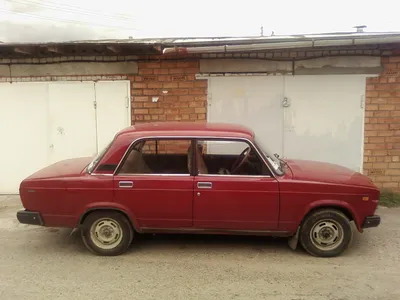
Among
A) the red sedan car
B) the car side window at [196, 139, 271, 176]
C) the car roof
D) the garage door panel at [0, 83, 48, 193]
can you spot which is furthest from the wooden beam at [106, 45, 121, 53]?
the car side window at [196, 139, 271, 176]

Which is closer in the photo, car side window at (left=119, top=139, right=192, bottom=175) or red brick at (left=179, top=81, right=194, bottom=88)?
car side window at (left=119, top=139, right=192, bottom=175)

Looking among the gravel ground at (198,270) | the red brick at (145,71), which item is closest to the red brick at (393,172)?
the gravel ground at (198,270)

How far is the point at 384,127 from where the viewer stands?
658cm

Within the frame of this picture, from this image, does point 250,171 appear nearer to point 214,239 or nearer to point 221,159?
point 221,159

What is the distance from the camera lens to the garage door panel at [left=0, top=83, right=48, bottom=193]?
7082 millimetres

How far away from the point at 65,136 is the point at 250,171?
13.8ft

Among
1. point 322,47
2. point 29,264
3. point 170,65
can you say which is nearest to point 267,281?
point 29,264

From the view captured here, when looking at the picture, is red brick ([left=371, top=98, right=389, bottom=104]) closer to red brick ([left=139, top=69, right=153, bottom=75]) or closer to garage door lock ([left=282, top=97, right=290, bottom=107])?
garage door lock ([left=282, top=97, right=290, bottom=107])

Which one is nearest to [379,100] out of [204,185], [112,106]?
[204,185]

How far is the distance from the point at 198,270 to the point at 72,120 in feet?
14.1

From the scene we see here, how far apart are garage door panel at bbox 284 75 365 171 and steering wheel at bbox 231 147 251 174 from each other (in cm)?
226

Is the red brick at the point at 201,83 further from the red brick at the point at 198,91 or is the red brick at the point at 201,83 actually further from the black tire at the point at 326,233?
the black tire at the point at 326,233

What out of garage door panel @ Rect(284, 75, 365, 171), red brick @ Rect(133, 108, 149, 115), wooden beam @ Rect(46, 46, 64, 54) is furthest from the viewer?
red brick @ Rect(133, 108, 149, 115)

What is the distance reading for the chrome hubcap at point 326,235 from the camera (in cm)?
432
